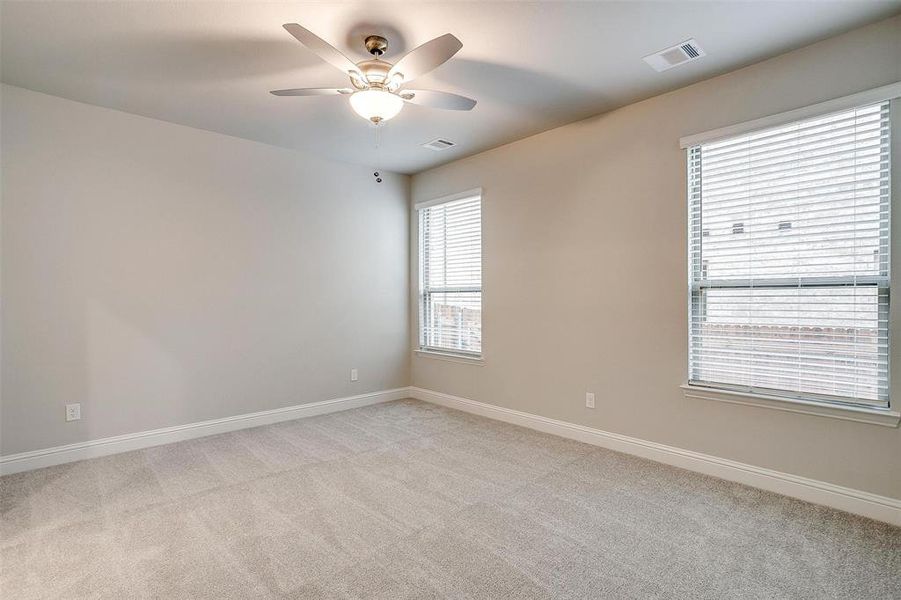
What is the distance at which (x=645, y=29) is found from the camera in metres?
2.58

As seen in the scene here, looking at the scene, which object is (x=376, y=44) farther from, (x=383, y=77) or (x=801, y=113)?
(x=801, y=113)

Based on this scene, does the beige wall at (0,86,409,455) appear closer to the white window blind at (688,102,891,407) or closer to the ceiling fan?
the ceiling fan

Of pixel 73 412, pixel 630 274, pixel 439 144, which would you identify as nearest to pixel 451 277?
pixel 439 144

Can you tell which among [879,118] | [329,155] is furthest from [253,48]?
[879,118]

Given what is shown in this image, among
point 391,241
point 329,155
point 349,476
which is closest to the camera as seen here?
point 349,476

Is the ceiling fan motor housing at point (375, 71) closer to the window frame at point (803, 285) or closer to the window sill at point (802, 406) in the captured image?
the window frame at point (803, 285)

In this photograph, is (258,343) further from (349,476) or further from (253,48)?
(253,48)

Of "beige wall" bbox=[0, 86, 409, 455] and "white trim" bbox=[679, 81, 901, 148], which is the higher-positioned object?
"white trim" bbox=[679, 81, 901, 148]

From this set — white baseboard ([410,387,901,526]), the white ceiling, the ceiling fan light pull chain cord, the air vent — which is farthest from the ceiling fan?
white baseboard ([410,387,901,526])

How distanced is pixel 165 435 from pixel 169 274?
4.43ft

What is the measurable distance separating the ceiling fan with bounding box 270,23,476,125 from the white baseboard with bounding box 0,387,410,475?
9.85 feet

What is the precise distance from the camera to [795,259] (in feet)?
9.43

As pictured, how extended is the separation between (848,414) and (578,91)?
103 inches

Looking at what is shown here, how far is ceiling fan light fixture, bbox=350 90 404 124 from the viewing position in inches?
97.7
